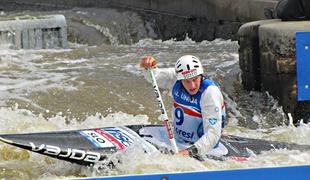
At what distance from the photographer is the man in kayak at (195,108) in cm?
588

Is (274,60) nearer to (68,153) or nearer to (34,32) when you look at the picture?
(68,153)

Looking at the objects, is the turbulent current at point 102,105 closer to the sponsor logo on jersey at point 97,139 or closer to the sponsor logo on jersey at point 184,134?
the sponsor logo on jersey at point 97,139

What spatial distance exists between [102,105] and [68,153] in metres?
3.46

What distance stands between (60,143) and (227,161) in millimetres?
1415

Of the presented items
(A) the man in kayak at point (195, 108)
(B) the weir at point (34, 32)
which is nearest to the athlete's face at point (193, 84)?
(A) the man in kayak at point (195, 108)

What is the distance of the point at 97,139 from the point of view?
19.8ft

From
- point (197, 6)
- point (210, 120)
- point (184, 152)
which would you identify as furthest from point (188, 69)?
point (197, 6)

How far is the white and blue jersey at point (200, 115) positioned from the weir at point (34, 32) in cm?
802

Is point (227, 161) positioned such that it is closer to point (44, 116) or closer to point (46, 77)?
point (44, 116)

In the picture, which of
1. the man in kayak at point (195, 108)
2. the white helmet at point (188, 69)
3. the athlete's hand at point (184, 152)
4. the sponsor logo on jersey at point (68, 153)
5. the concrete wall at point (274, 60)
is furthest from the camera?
the concrete wall at point (274, 60)

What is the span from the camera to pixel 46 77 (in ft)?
35.6

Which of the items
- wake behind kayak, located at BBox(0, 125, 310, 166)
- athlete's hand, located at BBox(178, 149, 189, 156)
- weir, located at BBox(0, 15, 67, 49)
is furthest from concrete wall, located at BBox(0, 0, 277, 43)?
athlete's hand, located at BBox(178, 149, 189, 156)

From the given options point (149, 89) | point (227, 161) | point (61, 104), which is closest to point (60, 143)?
point (227, 161)

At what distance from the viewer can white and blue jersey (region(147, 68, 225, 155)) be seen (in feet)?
19.3
